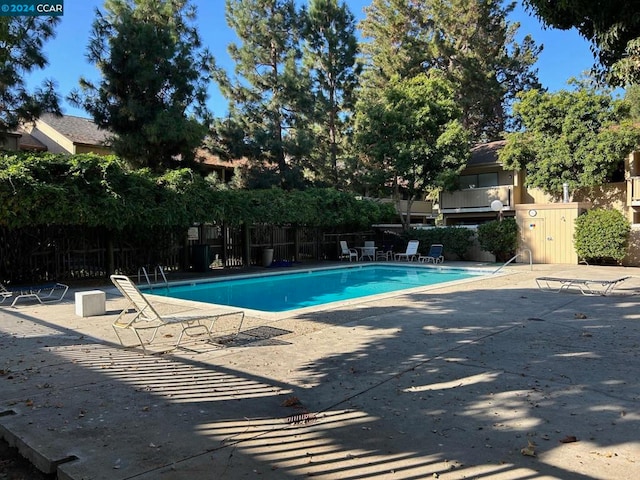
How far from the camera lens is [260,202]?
61.8 feet

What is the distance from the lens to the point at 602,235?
18266 millimetres

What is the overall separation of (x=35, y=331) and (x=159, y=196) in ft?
27.0

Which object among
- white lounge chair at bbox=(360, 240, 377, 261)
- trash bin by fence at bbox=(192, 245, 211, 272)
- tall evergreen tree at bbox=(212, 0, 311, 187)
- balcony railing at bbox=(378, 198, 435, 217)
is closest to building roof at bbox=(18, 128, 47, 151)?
tall evergreen tree at bbox=(212, 0, 311, 187)

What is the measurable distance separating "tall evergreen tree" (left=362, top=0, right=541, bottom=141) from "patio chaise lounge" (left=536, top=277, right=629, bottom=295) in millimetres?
21978

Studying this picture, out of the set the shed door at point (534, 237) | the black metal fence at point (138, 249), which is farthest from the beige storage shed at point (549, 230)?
the black metal fence at point (138, 249)

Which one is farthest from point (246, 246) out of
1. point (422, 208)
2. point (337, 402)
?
point (422, 208)

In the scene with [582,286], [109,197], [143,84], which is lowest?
[582,286]

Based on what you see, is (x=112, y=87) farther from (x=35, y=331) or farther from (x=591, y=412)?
(x=591, y=412)

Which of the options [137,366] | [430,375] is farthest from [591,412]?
[137,366]

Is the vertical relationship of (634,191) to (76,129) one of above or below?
below

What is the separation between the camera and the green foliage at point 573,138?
67.1 ft

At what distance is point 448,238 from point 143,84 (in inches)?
584

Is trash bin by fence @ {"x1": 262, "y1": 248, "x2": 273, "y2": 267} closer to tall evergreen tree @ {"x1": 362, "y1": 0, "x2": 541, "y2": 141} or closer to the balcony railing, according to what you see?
the balcony railing

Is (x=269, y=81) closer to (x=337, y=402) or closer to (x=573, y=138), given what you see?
(x=573, y=138)
